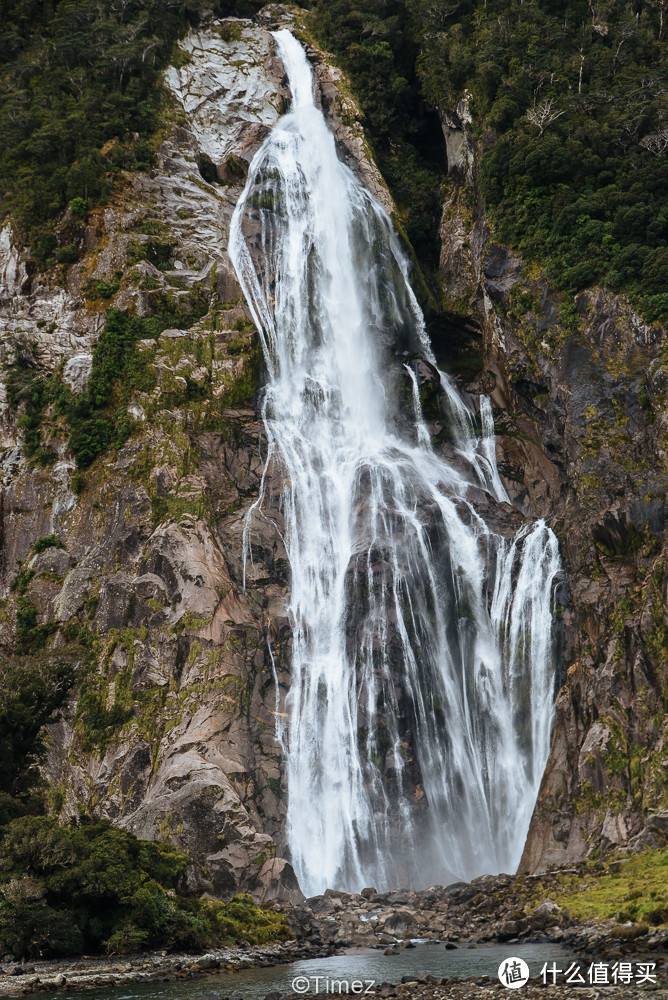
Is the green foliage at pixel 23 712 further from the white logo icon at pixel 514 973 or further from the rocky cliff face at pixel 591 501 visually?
the rocky cliff face at pixel 591 501

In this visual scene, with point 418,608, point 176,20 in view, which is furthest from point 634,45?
point 418,608

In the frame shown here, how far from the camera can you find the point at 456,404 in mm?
52125

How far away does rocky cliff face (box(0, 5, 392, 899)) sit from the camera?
3641cm

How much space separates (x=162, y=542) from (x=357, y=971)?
2338 centimetres

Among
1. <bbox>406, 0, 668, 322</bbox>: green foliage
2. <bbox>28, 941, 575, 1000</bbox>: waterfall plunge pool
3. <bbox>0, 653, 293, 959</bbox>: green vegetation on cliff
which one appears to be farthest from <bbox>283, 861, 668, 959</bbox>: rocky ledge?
<bbox>406, 0, 668, 322</bbox>: green foliage

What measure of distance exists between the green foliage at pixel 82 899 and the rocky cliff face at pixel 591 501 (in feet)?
46.4

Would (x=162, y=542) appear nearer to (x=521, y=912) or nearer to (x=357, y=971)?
(x=521, y=912)

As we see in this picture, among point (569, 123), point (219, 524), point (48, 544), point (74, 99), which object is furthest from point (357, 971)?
point (74, 99)

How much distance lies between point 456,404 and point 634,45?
26275mm

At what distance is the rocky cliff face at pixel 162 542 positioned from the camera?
36406mm

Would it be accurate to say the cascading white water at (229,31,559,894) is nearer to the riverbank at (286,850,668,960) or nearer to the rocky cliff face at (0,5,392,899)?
the rocky cliff face at (0,5,392,899)

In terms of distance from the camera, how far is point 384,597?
41625 millimetres

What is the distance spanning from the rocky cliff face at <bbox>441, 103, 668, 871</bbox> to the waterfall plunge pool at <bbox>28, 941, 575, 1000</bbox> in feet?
28.8

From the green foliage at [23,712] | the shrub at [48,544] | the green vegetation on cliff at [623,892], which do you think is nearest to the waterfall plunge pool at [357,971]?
the green vegetation on cliff at [623,892]
